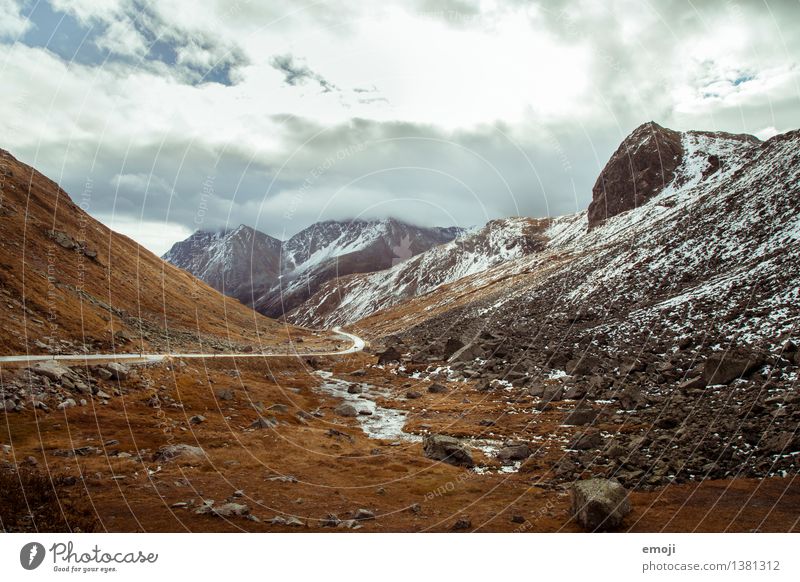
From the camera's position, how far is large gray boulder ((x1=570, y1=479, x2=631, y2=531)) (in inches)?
556

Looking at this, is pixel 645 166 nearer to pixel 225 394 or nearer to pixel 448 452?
pixel 448 452

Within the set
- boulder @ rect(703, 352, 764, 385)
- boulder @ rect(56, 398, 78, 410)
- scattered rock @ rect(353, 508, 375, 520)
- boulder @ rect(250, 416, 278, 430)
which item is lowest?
scattered rock @ rect(353, 508, 375, 520)

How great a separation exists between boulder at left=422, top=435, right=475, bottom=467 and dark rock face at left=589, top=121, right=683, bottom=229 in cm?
14663

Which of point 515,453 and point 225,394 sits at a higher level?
point 225,394

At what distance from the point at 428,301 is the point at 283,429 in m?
147

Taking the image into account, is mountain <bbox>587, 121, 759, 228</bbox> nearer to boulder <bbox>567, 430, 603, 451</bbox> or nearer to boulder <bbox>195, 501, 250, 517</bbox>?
boulder <bbox>567, 430, 603, 451</bbox>

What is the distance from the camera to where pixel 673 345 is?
116 feet

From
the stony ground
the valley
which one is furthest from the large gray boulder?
the stony ground

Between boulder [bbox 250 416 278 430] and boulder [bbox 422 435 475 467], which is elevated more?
boulder [bbox 250 416 278 430]

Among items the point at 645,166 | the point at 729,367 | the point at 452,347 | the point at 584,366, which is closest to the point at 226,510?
the point at 729,367

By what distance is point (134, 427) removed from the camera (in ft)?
81.2

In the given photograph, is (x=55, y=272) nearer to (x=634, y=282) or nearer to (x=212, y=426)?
(x=212, y=426)

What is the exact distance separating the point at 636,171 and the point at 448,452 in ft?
543
